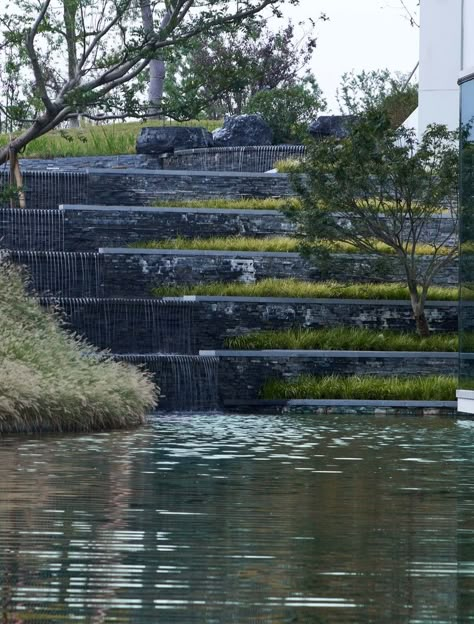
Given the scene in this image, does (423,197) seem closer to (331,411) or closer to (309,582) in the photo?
(331,411)

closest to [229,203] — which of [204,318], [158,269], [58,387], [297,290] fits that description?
[158,269]

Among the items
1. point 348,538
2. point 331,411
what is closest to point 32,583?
point 348,538

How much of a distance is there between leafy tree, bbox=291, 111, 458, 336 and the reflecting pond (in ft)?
32.1

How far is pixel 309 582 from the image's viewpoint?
4.94 m

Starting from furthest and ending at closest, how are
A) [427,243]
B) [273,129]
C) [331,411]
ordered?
[273,129] < [427,243] < [331,411]

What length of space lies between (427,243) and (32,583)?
21.7 meters

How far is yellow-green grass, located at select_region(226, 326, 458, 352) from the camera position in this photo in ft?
70.7

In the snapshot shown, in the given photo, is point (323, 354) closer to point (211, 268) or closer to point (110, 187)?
point (211, 268)

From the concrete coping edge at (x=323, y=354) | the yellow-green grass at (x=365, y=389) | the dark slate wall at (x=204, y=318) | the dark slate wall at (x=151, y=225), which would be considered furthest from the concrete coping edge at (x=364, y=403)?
the dark slate wall at (x=151, y=225)

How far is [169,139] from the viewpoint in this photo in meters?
32.9

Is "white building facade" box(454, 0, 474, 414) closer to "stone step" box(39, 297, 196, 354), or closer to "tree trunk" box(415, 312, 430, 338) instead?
"stone step" box(39, 297, 196, 354)

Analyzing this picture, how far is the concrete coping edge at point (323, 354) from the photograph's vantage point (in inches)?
818

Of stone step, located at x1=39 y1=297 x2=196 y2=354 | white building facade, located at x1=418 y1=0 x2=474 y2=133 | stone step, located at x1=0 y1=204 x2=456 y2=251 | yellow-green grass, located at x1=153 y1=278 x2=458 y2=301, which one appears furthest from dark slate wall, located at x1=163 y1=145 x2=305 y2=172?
stone step, located at x1=39 y1=297 x2=196 y2=354

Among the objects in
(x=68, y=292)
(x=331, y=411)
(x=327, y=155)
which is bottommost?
(x=331, y=411)
